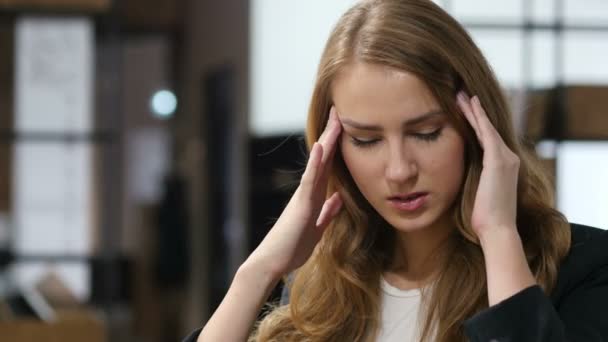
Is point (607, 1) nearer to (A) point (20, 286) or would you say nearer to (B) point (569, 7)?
(B) point (569, 7)

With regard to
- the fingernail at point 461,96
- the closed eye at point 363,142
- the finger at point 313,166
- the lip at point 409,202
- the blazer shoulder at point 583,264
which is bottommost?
the blazer shoulder at point 583,264

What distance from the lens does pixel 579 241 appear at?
1.51 metres

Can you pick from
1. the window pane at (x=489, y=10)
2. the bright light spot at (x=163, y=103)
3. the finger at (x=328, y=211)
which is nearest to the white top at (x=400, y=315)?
the finger at (x=328, y=211)

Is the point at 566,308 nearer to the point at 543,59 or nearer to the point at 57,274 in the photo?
the point at 543,59

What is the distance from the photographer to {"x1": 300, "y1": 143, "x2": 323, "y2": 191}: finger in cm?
160

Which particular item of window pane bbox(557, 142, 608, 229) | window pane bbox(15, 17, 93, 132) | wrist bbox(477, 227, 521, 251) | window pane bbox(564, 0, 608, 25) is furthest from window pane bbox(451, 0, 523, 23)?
wrist bbox(477, 227, 521, 251)

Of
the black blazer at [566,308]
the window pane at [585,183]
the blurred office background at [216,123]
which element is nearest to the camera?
the black blazer at [566,308]

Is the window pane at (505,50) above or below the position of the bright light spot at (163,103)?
above

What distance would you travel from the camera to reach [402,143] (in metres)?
1.48

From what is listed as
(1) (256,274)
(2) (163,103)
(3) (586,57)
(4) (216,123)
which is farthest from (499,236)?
(2) (163,103)

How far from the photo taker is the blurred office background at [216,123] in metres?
3.38

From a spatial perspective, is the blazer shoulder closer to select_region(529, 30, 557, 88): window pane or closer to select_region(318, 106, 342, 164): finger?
select_region(318, 106, 342, 164): finger

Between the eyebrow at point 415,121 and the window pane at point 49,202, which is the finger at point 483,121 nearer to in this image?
the eyebrow at point 415,121

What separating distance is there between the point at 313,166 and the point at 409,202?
0.61 ft
